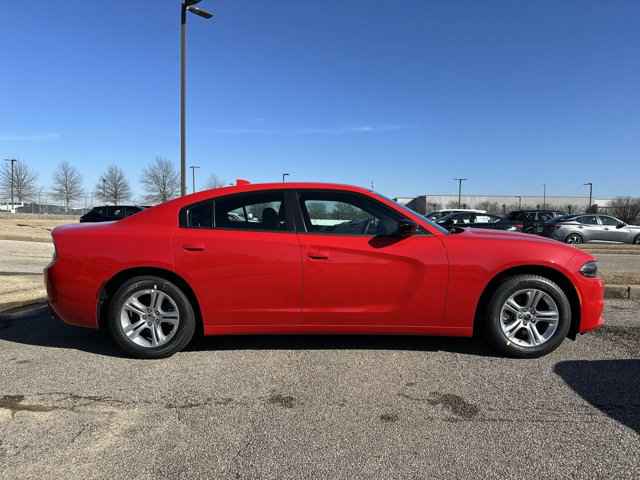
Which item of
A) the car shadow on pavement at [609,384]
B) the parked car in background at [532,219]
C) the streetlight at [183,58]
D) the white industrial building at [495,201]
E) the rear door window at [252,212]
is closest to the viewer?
the car shadow on pavement at [609,384]

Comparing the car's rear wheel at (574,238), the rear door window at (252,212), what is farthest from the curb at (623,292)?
the car's rear wheel at (574,238)

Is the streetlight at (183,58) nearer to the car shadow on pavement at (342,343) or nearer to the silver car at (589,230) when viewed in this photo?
the car shadow on pavement at (342,343)

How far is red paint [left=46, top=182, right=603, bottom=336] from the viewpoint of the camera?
379cm

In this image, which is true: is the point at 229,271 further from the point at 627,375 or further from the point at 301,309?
the point at 627,375

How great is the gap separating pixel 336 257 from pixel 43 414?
2357mm

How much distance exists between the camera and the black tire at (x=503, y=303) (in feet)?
12.6

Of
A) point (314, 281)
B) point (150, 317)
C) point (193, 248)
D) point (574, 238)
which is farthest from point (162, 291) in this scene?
point (574, 238)

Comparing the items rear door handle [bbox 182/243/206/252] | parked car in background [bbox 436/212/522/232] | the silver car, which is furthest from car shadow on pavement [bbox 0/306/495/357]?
the silver car

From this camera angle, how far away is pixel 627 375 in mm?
3508

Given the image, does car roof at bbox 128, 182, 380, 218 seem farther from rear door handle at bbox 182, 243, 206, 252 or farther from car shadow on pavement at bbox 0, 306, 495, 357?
car shadow on pavement at bbox 0, 306, 495, 357

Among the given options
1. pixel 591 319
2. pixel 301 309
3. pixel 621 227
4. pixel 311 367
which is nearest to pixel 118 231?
pixel 301 309

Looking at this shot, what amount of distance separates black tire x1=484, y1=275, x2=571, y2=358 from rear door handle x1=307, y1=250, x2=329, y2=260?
4.92 ft

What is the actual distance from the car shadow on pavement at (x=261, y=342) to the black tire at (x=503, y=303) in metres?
0.21

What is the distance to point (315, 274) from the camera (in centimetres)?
378
